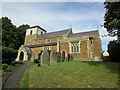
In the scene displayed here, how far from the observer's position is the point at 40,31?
4647cm

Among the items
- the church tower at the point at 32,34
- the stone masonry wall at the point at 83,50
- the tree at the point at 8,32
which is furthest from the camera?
the church tower at the point at 32,34

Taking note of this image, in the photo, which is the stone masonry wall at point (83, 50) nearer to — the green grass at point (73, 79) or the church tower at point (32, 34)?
the green grass at point (73, 79)

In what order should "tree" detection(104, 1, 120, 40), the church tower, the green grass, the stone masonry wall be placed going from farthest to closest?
1. the church tower
2. the stone masonry wall
3. "tree" detection(104, 1, 120, 40)
4. the green grass

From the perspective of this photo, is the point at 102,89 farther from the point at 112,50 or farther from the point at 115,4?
the point at 112,50

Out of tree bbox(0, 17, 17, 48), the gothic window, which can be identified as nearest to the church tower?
tree bbox(0, 17, 17, 48)

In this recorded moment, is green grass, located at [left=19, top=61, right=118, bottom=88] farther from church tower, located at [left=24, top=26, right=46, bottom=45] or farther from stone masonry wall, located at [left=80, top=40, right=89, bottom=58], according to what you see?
church tower, located at [left=24, top=26, right=46, bottom=45]

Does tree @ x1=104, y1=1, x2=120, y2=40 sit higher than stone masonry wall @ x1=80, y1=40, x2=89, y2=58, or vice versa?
tree @ x1=104, y1=1, x2=120, y2=40

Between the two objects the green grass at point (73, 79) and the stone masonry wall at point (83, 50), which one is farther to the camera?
the stone masonry wall at point (83, 50)

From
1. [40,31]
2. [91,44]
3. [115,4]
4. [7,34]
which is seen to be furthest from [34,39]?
[115,4]

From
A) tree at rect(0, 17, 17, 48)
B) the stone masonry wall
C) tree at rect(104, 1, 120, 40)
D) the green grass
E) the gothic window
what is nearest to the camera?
the green grass

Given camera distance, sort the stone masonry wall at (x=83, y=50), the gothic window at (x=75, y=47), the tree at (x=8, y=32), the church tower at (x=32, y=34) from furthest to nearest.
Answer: the church tower at (x=32, y=34) → the tree at (x=8, y=32) → the gothic window at (x=75, y=47) → the stone masonry wall at (x=83, y=50)

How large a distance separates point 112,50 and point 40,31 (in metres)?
34.4

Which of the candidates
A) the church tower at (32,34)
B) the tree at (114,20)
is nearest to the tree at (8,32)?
the church tower at (32,34)

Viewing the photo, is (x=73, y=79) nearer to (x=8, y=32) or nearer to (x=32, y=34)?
(x=8, y=32)
